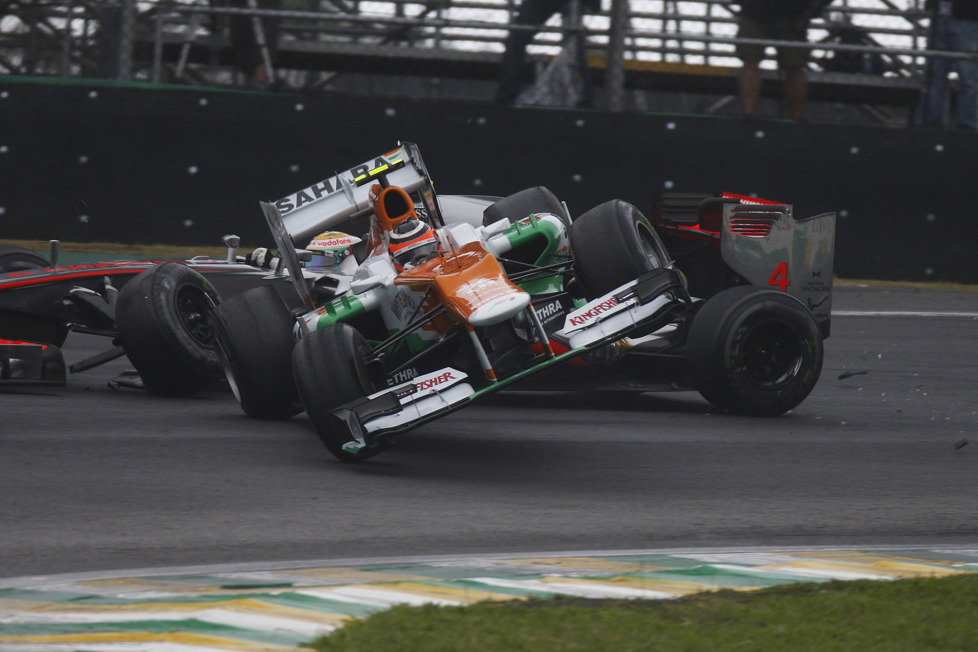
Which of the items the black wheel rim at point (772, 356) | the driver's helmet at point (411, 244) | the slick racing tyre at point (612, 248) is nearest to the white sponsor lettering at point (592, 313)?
the slick racing tyre at point (612, 248)

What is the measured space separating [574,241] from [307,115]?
5.68 m

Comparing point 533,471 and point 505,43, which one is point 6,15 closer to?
point 505,43

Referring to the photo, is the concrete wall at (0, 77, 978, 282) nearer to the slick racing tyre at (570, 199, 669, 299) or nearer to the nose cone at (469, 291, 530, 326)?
the slick racing tyre at (570, 199, 669, 299)

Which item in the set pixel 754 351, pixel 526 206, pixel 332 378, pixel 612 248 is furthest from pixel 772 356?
pixel 332 378

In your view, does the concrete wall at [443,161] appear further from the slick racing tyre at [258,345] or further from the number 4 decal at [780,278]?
the slick racing tyre at [258,345]

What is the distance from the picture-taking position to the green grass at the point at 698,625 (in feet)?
10.6

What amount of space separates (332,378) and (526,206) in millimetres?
2030

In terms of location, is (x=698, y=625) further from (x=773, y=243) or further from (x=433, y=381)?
(x=773, y=243)

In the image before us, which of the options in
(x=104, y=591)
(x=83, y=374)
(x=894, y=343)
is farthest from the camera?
(x=894, y=343)

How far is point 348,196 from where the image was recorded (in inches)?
259

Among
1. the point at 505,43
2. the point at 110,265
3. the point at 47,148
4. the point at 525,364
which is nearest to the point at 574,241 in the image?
the point at 525,364

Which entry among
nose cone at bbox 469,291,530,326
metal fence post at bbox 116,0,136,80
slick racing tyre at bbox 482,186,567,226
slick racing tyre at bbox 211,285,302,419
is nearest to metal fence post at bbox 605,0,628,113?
metal fence post at bbox 116,0,136,80

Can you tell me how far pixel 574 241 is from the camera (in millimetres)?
6090

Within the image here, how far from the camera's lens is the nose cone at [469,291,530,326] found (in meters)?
Result: 5.20
